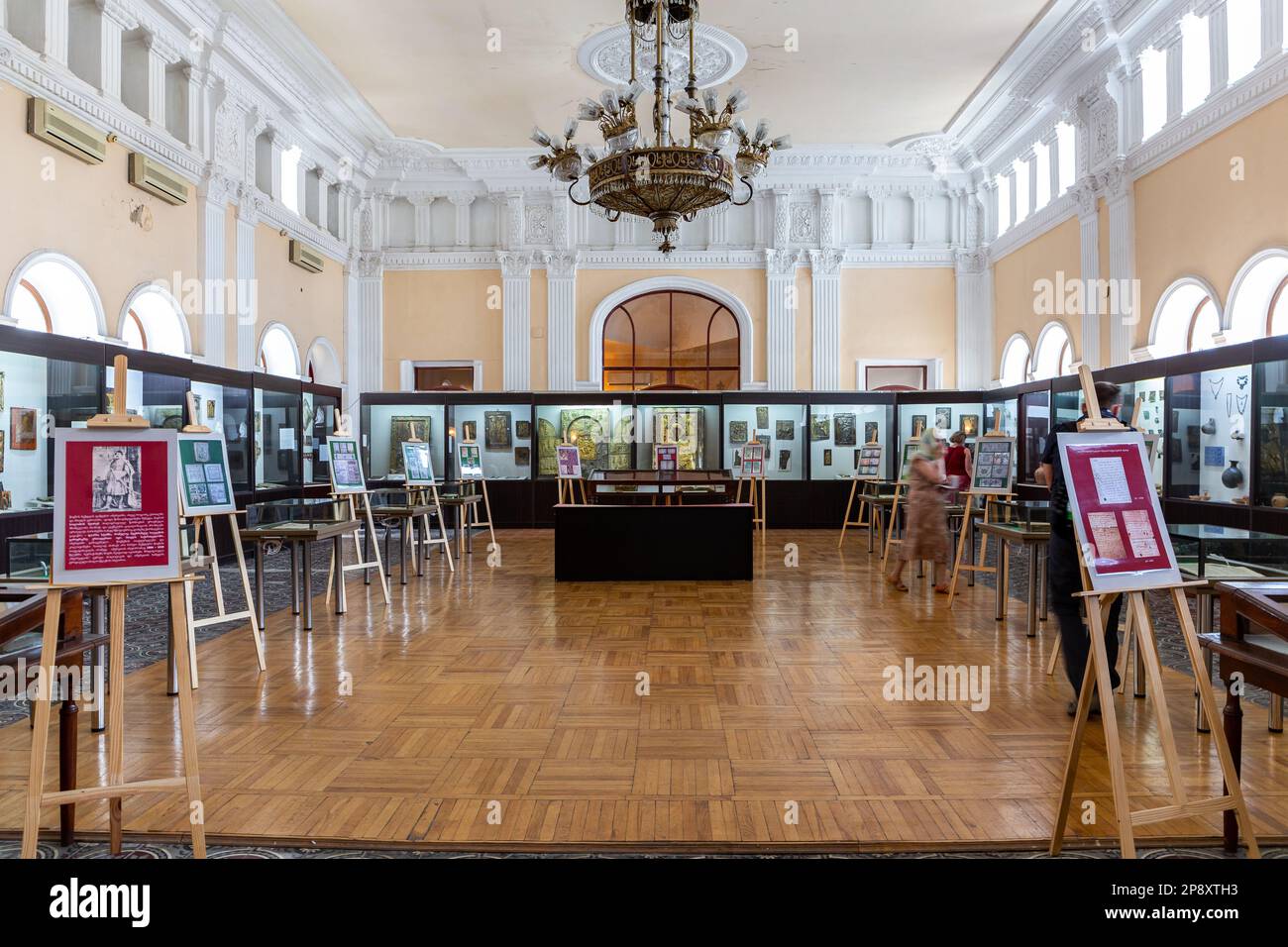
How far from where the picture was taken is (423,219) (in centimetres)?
1739

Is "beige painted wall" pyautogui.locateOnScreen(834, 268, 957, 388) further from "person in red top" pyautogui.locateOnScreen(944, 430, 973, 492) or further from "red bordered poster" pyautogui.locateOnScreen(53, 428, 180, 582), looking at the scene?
"red bordered poster" pyautogui.locateOnScreen(53, 428, 180, 582)

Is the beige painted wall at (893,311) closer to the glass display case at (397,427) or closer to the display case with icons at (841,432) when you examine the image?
the display case with icons at (841,432)

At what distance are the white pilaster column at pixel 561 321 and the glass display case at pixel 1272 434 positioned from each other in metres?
11.7

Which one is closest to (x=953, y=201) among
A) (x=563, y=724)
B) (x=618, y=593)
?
(x=618, y=593)

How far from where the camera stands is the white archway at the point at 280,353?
14.0 meters

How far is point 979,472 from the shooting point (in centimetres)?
838

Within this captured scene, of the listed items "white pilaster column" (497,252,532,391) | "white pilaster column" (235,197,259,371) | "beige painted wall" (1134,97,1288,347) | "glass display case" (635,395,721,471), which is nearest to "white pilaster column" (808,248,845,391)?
"glass display case" (635,395,721,471)

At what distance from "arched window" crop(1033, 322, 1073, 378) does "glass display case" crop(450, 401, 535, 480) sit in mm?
9125

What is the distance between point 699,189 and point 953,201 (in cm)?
1070

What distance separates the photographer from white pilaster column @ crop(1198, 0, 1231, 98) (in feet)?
30.8

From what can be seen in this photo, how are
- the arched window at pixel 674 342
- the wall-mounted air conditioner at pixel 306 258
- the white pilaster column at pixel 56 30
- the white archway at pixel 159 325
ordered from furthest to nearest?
the arched window at pixel 674 342 → the wall-mounted air conditioner at pixel 306 258 → the white archway at pixel 159 325 → the white pilaster column at pixel 56 30

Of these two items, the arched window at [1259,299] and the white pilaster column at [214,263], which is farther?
the white pilaster column at [214,263]

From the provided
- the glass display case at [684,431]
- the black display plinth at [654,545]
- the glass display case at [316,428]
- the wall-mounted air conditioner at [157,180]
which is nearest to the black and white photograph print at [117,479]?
the black display plinth at [654,545]

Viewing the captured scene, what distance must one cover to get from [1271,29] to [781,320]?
9281 millimetres
